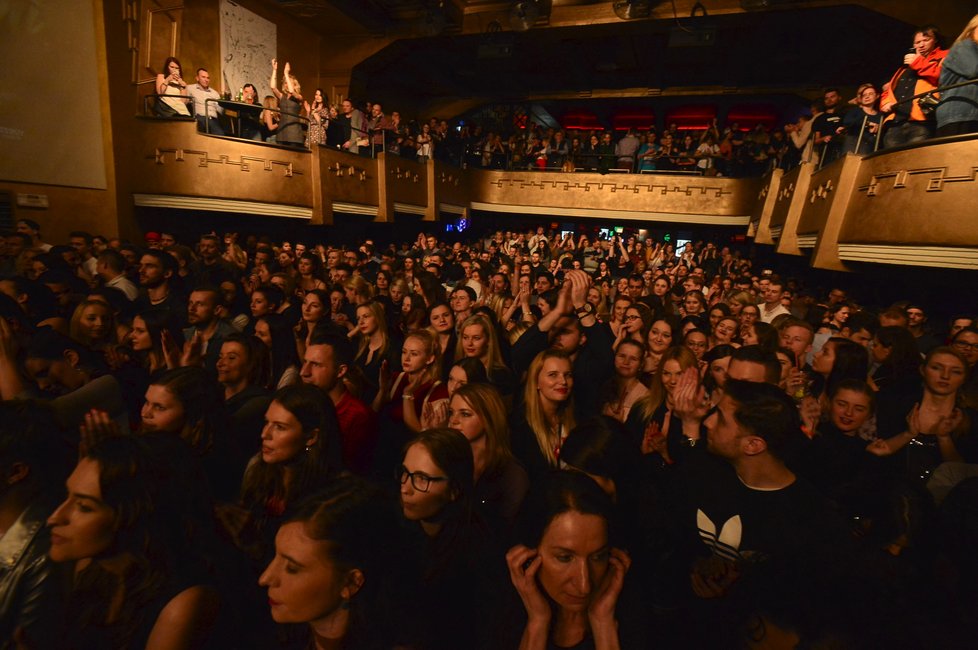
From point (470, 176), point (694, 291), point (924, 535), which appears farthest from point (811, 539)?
point (470, 176)

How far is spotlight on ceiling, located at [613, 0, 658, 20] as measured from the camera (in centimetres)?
1190

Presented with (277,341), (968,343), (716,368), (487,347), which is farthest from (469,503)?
(968,343)

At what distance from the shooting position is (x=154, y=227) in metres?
9.92

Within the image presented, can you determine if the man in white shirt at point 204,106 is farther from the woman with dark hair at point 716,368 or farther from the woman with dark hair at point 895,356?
the woman with dark hair at point 895,356

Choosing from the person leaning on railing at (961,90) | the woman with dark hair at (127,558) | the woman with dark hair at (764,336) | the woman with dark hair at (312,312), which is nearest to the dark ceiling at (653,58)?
the person leaning on railing at (961,90)

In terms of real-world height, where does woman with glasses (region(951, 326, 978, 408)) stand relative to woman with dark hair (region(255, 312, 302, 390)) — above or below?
above

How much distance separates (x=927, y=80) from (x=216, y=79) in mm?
14395

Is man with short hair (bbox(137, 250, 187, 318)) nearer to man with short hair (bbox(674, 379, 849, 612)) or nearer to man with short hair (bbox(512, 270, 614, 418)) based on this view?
man with short hair (bbox(512, 270, 614, 418))

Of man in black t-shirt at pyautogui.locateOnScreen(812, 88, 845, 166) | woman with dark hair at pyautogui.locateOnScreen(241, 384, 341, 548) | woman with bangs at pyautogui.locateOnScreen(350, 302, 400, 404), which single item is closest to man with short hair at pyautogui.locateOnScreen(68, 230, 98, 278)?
woman with bangs at pyautogui.locateOnScreen(350, 302, 400, 404)

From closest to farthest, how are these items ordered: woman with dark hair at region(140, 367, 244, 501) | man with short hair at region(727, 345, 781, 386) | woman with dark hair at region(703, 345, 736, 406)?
woman with dark hair at region(140, 367, 244, 501)
man with short hair at region(727, 345, 781, 386)
woman with dark hair at region(703, 345, 736, 406)

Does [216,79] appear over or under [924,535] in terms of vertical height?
over

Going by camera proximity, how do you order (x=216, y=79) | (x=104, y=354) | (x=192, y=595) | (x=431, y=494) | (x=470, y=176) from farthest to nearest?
(x=470, y=176) < (x=216, y=79) < (x=104, y=354) < (x=431, y=494) < (x=192, y=595)

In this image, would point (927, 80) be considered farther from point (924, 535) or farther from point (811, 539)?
point (811, 539)

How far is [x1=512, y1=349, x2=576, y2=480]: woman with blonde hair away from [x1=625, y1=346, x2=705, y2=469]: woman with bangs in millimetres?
447
